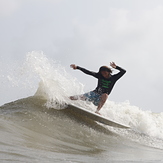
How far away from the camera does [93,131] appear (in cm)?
794

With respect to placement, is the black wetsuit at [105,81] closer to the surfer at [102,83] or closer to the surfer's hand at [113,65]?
the surfer at [102,83]

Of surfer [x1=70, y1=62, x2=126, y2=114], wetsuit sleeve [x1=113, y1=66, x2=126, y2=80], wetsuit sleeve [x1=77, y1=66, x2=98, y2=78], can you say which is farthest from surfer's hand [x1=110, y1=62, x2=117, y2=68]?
wetsuit sleeve [x1=77, y1=66, x2=98, y2=78]

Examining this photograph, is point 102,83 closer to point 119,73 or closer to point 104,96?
point 104,96

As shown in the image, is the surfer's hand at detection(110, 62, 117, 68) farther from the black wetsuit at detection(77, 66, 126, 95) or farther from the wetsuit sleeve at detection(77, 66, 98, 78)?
the wetsuit sleeve at detection(77, 66, 98, 78)

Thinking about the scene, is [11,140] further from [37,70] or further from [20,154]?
[37,70]

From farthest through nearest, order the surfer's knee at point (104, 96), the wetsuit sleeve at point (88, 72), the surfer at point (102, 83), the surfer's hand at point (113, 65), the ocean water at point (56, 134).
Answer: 1. the surfer's knee at point (104, 96)
2. the surfer at point (102, 83)
3. the wetsuit sleeve at point (88, 72)
4. the surfer's hand at point (113, 65)
5. the ocean water at point (56, 134)

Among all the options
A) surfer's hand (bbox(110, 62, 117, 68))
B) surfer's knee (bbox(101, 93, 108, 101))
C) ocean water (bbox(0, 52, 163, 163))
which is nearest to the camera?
ocean water (bbox(0, 52, 163, 163))

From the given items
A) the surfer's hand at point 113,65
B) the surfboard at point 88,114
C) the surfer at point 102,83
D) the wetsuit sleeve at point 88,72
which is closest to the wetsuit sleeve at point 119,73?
the surfer at point 102,83

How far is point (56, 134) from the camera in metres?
6.19

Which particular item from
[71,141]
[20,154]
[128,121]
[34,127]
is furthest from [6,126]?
[128,121]

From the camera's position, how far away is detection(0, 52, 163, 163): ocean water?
4.18 meters

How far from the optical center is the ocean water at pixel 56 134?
418 cm

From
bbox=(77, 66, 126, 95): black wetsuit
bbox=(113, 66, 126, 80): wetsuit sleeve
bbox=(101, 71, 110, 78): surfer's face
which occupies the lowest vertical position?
bbox=(77, 66, 126, 95): black wetsuit

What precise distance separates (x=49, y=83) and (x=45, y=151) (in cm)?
466
